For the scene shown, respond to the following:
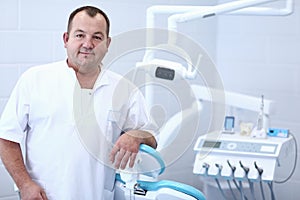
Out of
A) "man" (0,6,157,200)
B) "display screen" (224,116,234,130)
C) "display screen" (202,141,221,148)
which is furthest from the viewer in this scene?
"display screen" (224,116,234,130)

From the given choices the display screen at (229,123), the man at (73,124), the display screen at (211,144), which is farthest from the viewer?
the display screen at (229,123)

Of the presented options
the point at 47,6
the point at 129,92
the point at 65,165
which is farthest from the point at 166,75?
the point at 47,6

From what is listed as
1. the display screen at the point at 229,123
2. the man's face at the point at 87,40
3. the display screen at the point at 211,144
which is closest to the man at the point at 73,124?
the man's face at the point at 87,40

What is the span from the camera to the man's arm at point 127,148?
1.77 meters

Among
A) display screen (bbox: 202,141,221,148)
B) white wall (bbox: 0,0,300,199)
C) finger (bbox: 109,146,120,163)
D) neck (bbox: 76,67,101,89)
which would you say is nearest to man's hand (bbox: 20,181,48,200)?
finger (bbox: 109,146,120,163)

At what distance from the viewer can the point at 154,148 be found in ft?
6.19

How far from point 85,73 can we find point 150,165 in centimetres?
→ 41

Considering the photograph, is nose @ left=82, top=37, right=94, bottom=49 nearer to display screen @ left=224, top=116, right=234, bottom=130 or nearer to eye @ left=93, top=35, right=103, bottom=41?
eye @ left=93, top=35, right=103, bottom=41

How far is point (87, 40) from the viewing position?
6.08 feet

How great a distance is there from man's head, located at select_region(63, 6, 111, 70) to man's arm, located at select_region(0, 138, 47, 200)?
1.20 ft

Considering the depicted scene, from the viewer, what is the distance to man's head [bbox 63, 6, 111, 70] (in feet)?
6.09

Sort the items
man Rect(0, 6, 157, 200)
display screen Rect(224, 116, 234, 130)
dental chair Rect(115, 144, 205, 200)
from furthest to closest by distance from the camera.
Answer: display screen Rect(224, 116, 234, 130) → man Rect(0, 6, 157, 200) → dental chair Rect(115, 144, 205, 200)

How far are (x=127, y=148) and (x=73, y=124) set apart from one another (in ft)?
0.67

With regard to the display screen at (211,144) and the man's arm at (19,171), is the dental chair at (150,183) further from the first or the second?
the display screen at (211,144)
